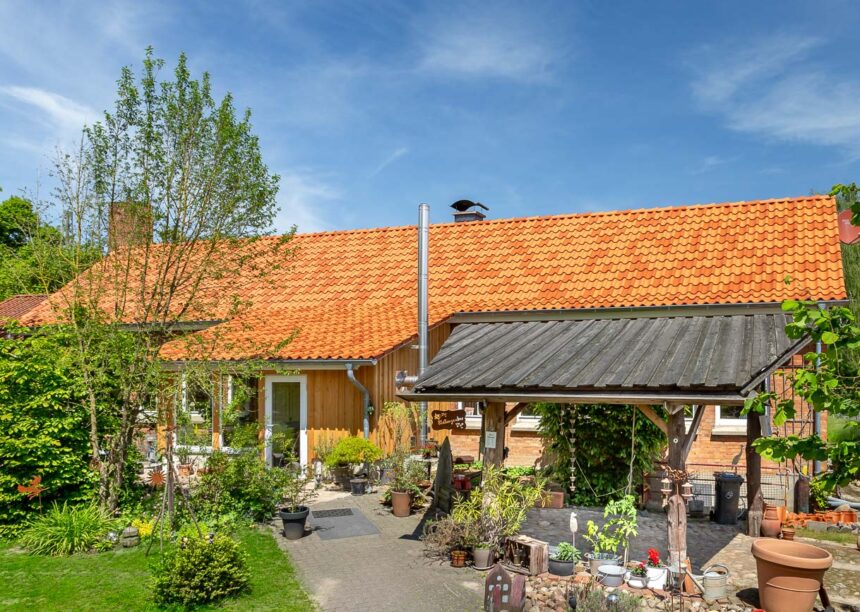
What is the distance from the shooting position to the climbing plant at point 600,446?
41.8 ft

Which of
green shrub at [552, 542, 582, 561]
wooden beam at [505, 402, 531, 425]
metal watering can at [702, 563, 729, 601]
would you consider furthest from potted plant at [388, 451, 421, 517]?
metal watering can at [702, 563, 729, 601]

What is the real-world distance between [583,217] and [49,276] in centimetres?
1421

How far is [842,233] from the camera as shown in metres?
8.25

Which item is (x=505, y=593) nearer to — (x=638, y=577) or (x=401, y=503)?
(x=638, y=577)

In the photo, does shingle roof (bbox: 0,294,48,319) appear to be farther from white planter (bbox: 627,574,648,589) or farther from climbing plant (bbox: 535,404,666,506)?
white planter (bbox: 627,574,648,589)

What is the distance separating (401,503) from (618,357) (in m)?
4.74

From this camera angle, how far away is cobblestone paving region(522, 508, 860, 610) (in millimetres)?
8727

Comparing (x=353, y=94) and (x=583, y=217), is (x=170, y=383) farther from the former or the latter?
(x=583, y=217)

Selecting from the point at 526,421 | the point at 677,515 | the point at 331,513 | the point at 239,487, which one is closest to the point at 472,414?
the point at 526,421

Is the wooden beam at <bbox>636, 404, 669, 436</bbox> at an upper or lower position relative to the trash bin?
upper

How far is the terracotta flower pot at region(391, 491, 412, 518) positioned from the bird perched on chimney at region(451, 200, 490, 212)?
13.7 metres

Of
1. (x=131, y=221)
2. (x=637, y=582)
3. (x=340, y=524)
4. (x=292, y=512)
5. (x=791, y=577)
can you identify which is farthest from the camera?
(x=340, y=524)

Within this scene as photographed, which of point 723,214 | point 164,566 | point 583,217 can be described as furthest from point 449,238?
point 164,566

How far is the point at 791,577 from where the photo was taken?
24.6 ft
